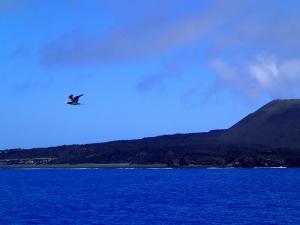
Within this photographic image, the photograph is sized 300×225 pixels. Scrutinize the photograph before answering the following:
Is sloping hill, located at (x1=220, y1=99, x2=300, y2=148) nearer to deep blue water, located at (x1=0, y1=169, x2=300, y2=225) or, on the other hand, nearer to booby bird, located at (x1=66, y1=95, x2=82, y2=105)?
deep blue water, located at (x1=0, y1=169, x2=300, y2=225)

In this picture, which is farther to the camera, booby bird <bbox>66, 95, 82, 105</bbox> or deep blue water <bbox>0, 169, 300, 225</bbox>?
deep blue water <bbox>0, 169, 300, 225</bbox>

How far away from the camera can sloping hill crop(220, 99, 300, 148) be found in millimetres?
175375

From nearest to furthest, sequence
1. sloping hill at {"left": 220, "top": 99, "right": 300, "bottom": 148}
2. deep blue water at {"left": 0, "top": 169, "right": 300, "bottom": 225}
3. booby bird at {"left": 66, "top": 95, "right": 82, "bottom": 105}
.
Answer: booby bird at {"left": 66, "top": 95, "right": 82, "bottom": 105}
deep blue water at {"left": 0, "top": 169, "right": 300, "bottom": 225}
sloping hill at {"left": 220, "top": 99, "right": 300, "bottom": 148}

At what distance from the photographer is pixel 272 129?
599ft

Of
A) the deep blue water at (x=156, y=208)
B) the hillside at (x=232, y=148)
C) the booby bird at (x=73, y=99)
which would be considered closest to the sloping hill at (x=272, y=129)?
the hillside at (x=232, y=148)

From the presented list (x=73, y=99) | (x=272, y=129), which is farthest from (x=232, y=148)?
(x=73, y=99)

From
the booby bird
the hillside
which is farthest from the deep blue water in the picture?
the hillside

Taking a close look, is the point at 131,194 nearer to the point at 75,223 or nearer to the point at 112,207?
the point at 112,207

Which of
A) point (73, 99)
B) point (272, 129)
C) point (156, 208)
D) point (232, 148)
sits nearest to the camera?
point (73, 99)

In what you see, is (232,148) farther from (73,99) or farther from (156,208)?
(73,99)

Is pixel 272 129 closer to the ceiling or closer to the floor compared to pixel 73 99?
closer to the ceiling

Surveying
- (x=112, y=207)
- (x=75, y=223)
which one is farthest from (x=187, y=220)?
(x=112, y=207)

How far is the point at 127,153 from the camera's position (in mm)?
186250

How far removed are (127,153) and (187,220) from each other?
469ft
